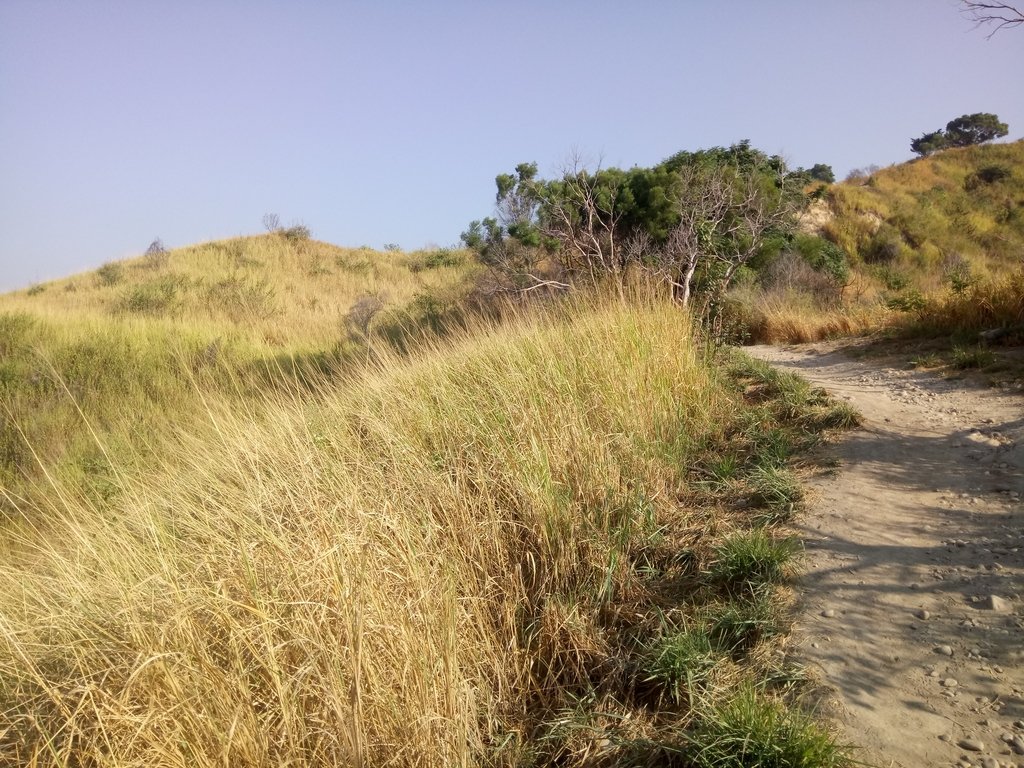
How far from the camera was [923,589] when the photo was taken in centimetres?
291

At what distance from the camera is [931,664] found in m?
2.45

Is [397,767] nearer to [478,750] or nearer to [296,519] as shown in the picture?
[478,750]

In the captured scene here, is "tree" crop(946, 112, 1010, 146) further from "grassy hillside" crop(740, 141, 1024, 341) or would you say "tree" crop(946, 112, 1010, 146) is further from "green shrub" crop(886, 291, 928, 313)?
"green shrub" crop(886, 291, 928, 313)

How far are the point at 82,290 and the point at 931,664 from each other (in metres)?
24.6

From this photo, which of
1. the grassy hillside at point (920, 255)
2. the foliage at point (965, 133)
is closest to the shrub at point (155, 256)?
the grassy hillside at point (920, 255)

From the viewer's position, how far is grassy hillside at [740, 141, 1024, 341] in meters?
7.77

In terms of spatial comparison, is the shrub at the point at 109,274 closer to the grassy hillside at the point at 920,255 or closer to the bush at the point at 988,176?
the grassy hillside at the point at 920,255

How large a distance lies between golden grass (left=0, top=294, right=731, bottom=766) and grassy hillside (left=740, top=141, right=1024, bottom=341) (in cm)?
481

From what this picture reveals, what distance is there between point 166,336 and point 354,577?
1201 centimetres

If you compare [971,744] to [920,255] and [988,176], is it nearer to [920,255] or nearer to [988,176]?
[920,255]

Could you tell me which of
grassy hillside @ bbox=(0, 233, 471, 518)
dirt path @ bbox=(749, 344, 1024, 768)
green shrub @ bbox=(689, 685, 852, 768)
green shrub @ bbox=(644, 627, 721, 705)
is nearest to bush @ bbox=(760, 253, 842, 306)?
grassy hillside @ bbox=(0, 233, 471, 518)

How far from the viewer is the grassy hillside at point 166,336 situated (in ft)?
21.0

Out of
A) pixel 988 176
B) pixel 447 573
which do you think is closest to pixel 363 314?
pixel 447 573

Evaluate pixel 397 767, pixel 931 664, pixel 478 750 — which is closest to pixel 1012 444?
pixel 931 664
